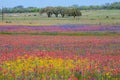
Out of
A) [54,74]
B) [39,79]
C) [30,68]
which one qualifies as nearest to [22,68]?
[30,68]

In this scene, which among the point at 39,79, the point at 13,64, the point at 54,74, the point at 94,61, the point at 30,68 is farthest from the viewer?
the point at 94,61

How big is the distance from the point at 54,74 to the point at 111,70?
5.65 ft

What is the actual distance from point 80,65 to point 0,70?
2.79 m

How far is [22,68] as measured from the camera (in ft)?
41.3

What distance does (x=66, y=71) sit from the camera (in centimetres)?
1220

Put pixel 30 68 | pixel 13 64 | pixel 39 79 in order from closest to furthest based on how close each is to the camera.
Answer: pixel 39 79, pixel 30 68, pixel 13 64

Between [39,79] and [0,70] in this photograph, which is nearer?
[39,79]

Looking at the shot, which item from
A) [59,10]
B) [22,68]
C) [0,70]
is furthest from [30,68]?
[59,10]

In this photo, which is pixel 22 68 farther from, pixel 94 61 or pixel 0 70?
pixel 94 61

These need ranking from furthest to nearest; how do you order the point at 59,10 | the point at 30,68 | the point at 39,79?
the point at 59,10
the point at 30,68
the point at 39,79

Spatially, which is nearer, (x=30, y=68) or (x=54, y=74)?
(x=54, y=74)

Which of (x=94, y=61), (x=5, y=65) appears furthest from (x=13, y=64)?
(x=94, y=61)

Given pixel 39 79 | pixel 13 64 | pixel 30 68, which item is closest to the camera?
pixel 39 79

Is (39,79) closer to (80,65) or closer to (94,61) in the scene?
(80,65)
